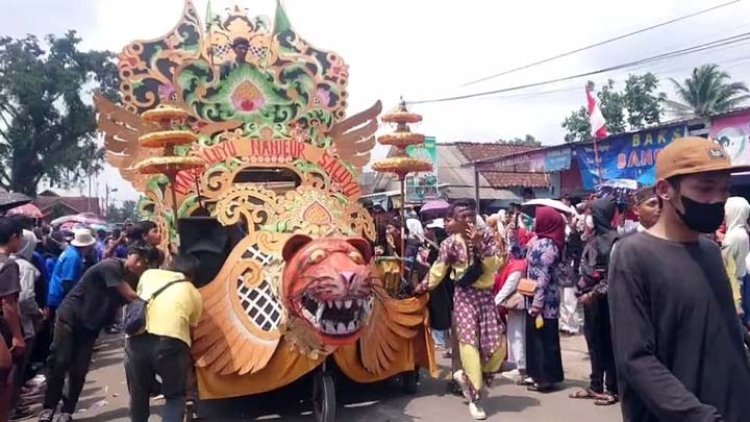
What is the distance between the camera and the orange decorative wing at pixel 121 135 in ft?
22.1

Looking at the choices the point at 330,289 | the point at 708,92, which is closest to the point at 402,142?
the point at 330,289

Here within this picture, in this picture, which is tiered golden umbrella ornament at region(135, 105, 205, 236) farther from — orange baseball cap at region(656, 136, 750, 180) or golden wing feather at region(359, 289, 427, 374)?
orange baseball cap at region(656, 136, 750, 180)

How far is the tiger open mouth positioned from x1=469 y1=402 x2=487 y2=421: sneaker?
1.39 meters

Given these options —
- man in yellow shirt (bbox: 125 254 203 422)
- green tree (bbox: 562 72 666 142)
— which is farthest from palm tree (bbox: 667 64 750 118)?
man in yellow shirt (bbox: 125 254 203 422)

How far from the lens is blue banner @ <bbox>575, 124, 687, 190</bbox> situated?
12000 millimetres

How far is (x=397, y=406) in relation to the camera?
5859 mm

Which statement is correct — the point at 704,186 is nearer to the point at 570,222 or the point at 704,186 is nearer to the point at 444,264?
the point at 444,264

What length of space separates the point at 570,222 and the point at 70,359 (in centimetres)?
643

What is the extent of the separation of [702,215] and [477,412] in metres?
3.67

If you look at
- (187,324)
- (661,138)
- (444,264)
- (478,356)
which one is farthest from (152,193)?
(661,138)

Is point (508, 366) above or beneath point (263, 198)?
beneath

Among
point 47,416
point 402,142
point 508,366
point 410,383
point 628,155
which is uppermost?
point 628,155

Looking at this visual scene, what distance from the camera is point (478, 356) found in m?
5.52

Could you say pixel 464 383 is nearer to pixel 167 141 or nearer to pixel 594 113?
pixel 167 141
